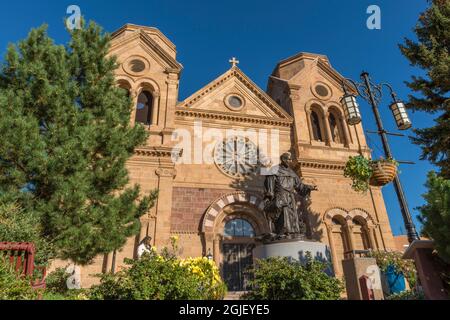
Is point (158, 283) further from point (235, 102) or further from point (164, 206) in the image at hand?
point (235, 102)

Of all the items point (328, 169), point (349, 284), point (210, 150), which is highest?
point (210, 150)

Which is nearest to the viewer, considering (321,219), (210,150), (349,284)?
(349,284)

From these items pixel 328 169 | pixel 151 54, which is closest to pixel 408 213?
pixel 328 169

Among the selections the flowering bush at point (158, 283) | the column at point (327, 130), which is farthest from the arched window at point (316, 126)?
the flowering bush at point (158, 283)

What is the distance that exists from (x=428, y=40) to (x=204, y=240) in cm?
1347

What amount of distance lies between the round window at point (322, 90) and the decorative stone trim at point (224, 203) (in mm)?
9318

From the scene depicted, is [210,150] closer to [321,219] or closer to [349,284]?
[321,219]

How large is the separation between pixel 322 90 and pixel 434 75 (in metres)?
9.63

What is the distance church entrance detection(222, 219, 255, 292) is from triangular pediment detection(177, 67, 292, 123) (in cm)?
687

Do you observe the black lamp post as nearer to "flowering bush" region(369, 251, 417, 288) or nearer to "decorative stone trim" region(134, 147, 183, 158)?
"flowering bush" region(369, 251, 417, 288)

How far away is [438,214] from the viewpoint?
19.3 feet

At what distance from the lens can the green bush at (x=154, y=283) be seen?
5.11 m

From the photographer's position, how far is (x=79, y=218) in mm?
8336

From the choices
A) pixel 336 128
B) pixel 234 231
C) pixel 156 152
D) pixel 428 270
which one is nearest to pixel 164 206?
pixel 156 152
